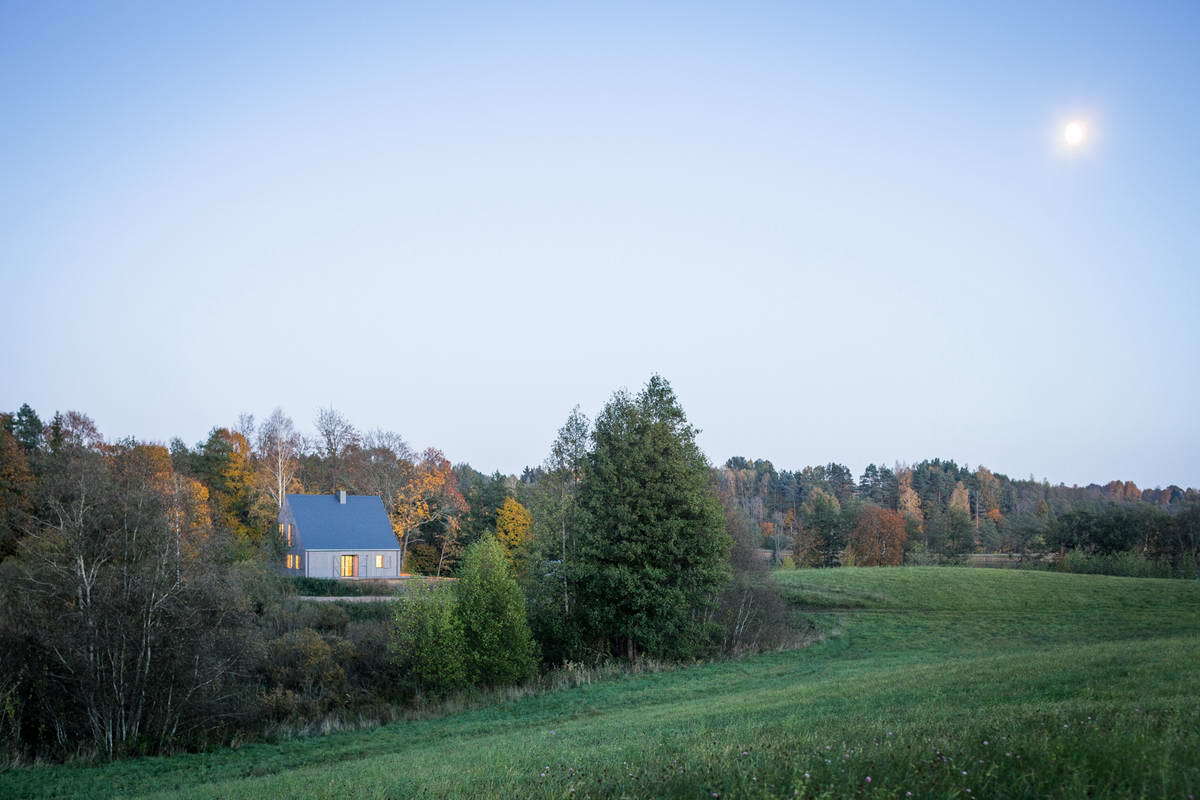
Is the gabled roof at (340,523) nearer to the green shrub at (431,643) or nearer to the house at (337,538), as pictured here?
the house at (337,538)

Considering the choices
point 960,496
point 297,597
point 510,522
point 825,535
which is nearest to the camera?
point 297,597

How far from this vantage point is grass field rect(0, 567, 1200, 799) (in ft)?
18.5

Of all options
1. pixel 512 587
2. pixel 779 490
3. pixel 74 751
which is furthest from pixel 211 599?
pixel 779 490

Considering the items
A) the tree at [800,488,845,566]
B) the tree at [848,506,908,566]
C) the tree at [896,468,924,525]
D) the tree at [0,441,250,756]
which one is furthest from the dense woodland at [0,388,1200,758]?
the tree at [896,468,924,525]

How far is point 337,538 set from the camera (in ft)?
179

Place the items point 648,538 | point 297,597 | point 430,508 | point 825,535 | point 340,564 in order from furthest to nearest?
point 825,535 < point 430,508 < point 340,564 < point 297,597 < point 648,538

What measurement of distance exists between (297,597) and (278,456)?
2830cm

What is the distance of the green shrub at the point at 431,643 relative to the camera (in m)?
27.3

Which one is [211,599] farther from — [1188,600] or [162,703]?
[1188,600]

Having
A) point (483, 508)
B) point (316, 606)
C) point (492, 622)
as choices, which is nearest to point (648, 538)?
point (492, 622)

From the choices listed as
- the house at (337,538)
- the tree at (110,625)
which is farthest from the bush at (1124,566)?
the tree at (110,625)

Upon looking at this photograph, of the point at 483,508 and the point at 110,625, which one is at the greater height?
the point at 483,508

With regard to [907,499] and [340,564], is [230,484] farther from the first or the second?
[907,499]

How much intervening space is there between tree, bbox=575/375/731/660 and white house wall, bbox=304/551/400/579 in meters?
28.0
